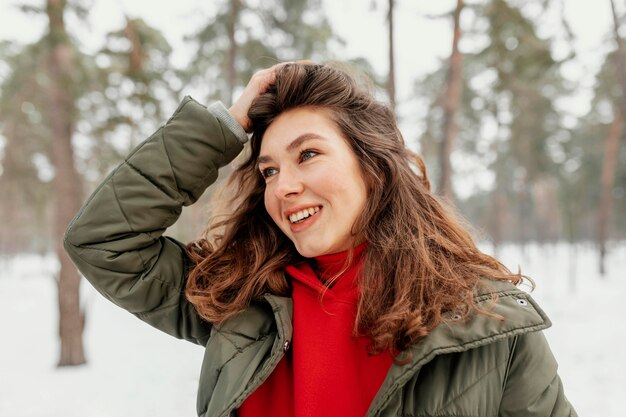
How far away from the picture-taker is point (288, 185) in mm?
1747

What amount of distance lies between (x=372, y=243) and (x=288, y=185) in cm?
43

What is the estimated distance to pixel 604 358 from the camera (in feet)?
23.1

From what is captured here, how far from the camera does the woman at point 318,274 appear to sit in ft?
4.83

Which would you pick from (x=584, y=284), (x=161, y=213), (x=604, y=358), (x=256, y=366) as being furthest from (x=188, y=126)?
(x=584, y=284)

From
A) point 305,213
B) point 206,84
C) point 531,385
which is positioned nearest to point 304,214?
point 305,213

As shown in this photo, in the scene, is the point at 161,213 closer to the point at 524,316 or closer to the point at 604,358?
the point at 524,316

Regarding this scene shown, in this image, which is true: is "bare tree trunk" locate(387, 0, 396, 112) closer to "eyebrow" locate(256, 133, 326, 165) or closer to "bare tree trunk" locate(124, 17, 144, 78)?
"bare tree trunk" locate(124, 17, 144, 78)

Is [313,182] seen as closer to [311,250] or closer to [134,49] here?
[311,250]

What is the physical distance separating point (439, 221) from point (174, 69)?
29.6 ft

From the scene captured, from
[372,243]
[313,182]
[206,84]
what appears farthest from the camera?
[206,84]

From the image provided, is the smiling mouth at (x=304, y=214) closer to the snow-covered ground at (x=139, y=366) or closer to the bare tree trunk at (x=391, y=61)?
the snow-covered ground at (x=139, y=366)

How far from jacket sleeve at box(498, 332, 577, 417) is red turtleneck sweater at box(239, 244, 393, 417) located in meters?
0.41

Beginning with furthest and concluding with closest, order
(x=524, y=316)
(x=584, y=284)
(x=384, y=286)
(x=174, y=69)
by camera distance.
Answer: (x=584, y=284) < (x=174, y=69) < (x=384, y=286) < (x=524, y=316)

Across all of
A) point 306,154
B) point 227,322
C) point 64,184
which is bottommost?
point 227,322
